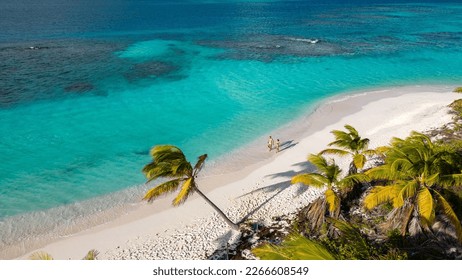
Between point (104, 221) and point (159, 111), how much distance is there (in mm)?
18744

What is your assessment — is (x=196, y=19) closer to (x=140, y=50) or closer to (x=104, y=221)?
(x=140, y=50)

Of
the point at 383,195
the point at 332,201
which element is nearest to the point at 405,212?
the point at 383,195

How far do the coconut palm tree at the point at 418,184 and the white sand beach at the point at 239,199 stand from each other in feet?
21.1

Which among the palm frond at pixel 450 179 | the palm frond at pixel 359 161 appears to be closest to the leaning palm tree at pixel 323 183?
the palm frond at pixel 359 161

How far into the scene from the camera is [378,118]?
105ft

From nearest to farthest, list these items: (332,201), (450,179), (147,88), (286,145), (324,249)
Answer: (324,249) < (450,179) < (332,201) < (286,145) < (147,88)

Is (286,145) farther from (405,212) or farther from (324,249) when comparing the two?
(324,249)

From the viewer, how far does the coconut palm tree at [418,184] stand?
1204cm

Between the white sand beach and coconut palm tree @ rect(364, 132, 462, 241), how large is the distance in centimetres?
642

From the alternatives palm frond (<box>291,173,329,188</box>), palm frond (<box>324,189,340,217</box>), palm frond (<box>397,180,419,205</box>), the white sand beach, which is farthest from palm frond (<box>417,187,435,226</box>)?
the white sand beach

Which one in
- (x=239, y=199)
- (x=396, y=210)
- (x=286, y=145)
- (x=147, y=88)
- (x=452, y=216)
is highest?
(x=452, y=216)

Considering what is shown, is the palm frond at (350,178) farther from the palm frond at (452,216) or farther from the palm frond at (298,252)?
the palm frond at (298,252)

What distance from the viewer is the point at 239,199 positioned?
20.5 metres

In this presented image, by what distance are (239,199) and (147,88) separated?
27.4 m
